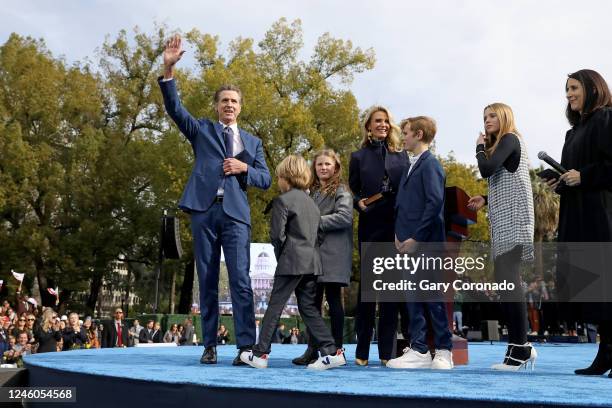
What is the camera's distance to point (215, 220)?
4.75 meters

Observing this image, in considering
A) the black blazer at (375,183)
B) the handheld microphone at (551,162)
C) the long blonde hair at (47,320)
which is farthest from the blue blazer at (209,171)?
the long blonde hair at (47,320)

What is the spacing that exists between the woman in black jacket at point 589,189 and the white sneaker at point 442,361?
2.70ft

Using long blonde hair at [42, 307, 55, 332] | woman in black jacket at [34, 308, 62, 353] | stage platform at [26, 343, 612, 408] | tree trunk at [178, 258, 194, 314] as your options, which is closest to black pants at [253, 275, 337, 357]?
stage platform at [26, 343, 612, 408]

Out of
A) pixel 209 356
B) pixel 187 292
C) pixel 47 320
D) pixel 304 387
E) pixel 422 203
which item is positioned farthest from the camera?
pixel 187 292

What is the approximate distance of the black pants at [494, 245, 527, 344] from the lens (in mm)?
4531

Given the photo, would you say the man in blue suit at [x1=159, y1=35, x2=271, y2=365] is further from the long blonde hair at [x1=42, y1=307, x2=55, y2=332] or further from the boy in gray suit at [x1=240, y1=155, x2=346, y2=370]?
the long blonde hair at [x1=42, y1=307, x2=55, y2=332]

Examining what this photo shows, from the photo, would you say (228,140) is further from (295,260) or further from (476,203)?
(476,203)

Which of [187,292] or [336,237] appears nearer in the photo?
[336,237]

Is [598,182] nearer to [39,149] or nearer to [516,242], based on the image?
[516,242]

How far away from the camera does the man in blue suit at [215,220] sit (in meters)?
4.72

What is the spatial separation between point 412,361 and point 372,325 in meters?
0.60

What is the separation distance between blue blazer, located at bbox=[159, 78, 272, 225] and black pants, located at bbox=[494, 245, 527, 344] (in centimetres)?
176

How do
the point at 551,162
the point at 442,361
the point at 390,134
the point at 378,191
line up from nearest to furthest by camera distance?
the point at 551,162
the point at 442,361
the point at 378,191
the point at 390,134

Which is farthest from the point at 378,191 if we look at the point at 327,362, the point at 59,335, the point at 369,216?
the point at 59,335
